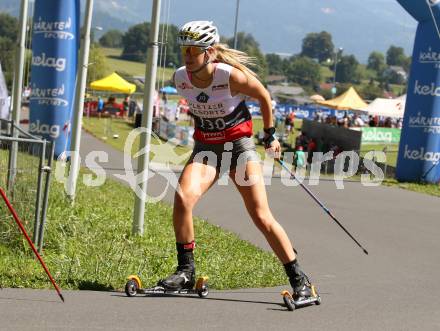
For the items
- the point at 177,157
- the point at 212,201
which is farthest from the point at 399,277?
the point at 177,157

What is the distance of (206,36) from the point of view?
20.9ft

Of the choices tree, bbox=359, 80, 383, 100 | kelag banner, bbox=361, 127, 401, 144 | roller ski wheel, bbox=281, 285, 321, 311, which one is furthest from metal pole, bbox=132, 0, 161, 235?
tree, bbox=359, 80, 383, 100

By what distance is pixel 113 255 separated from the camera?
779cm

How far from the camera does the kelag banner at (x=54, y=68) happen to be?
20703 millimetres

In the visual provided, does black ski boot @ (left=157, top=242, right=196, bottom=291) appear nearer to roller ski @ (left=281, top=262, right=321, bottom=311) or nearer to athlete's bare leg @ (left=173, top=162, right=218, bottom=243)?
athlete's bare leg @ (left=173, top=162, right=218, bottom=243)

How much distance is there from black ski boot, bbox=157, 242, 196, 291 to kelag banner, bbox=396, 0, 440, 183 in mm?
15478

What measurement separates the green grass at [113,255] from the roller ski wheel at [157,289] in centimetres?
38

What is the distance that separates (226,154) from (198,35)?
98 centimetres

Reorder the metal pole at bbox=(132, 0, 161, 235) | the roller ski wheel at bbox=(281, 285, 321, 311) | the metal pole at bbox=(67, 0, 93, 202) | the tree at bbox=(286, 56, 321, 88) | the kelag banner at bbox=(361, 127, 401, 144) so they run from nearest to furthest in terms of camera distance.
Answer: the roller ski wheel at bbox=(281, 285, 321, 311), the metal pole at bbox=(132, 0, 161, 235), the metal pole at bbox=(67, 0, 93, 202), the kelag banner at bbox=(361, 127, 401, 144), the tree at bbox=(286, 56, 321, 88)

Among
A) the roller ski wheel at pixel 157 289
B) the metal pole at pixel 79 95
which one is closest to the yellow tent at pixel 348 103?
the metal pole at pixel 79 95

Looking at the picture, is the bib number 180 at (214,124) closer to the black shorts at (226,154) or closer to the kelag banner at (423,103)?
the black shorts at (226,154)

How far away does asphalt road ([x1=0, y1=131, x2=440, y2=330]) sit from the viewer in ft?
18.3

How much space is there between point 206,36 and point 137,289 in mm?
2048

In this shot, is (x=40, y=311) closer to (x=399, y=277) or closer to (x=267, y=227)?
(x=267, y=227)
